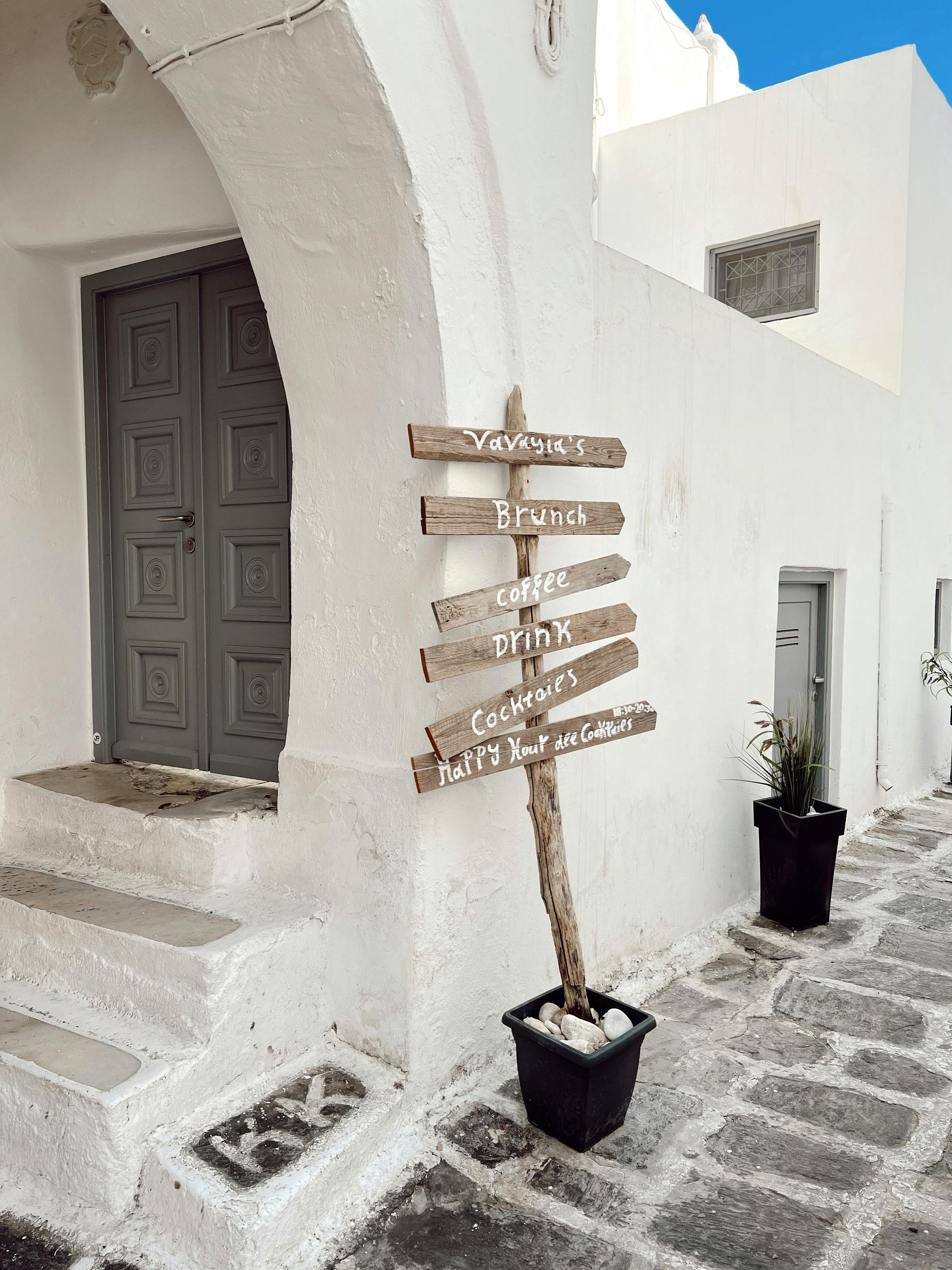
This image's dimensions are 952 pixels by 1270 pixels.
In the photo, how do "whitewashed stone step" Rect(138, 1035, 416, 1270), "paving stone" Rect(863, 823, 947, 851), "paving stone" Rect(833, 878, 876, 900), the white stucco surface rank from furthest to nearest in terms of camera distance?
the white stucco surface < "paving stone" Rect(863, 823, 947, 851) < "paving stone" Rect(833, 878, 876, 900) < "whitewashed stone step" Rect(138, 1035, 416, 1270)

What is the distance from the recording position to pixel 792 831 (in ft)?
13.2

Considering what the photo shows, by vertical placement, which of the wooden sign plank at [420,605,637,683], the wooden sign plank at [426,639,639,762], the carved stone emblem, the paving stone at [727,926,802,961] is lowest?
the paving stone at [727,926,802,961]

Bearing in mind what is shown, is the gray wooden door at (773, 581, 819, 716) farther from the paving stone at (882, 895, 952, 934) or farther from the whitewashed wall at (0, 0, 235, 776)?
the whitewashed wall at (0, 0, 235, 776)

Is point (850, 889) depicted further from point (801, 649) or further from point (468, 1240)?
point (468, 1240)

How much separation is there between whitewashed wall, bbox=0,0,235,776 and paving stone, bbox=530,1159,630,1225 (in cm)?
229

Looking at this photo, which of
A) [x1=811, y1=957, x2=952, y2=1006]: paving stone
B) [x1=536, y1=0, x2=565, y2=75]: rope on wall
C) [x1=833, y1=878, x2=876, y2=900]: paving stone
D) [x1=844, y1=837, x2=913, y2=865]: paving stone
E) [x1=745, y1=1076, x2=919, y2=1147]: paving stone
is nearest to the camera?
[x1=745, y1=1076, x2=919, y2=1147]: paving stone

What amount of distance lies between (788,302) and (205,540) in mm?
4825

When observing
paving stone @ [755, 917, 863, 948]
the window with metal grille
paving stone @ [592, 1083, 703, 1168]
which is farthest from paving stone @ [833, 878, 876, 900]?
the window with metal grille

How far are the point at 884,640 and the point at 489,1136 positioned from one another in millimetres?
4564

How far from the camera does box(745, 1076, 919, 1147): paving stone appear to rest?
2.52 m

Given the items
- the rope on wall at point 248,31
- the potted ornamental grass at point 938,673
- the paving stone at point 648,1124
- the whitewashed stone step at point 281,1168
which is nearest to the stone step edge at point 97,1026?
the whitewashed stone step at point 281,1168

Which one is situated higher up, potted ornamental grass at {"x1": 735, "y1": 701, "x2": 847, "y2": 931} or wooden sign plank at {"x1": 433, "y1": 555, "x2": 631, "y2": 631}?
wooden sign plank at {"x1": 433, "y1": 555, "x2": 631, "y2": 631}

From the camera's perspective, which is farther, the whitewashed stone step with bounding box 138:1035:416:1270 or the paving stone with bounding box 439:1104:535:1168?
the paving stone with bounding box 439:1104:535:1168

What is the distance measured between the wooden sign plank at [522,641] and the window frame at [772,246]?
3.91 metres
